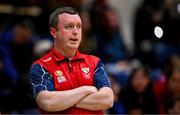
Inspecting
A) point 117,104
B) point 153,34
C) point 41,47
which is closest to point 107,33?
point 153,34

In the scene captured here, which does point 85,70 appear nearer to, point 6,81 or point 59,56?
point 59,56

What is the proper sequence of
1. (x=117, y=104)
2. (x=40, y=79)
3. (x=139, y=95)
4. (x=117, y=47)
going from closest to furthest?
(x=40, y=79) → (x=117, y=104) → (x=139, y=95) → (x=117, y=47)

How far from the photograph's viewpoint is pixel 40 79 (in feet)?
17.6

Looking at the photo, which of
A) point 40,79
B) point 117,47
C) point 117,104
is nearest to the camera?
point 40,79

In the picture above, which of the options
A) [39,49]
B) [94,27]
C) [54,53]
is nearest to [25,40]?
[39,49]

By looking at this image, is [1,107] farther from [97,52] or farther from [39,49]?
[97,52]

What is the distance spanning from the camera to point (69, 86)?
5.40 meters

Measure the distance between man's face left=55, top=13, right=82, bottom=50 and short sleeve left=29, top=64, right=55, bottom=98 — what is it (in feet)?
0.98

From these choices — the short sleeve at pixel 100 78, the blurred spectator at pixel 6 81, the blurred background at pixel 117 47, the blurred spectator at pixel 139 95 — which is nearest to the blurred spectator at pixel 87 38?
the blurred background at pixel 117 47

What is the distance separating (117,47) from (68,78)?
538 cm

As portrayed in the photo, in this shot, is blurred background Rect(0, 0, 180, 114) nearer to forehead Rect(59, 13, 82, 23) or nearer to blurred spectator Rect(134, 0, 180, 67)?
blurred spectator Rect(134, 0, 180, 67)

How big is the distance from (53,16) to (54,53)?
0.33m

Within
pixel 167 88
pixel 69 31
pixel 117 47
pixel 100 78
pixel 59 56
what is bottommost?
pixel 167 88

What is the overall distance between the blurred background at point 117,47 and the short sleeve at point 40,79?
2.67 meters
